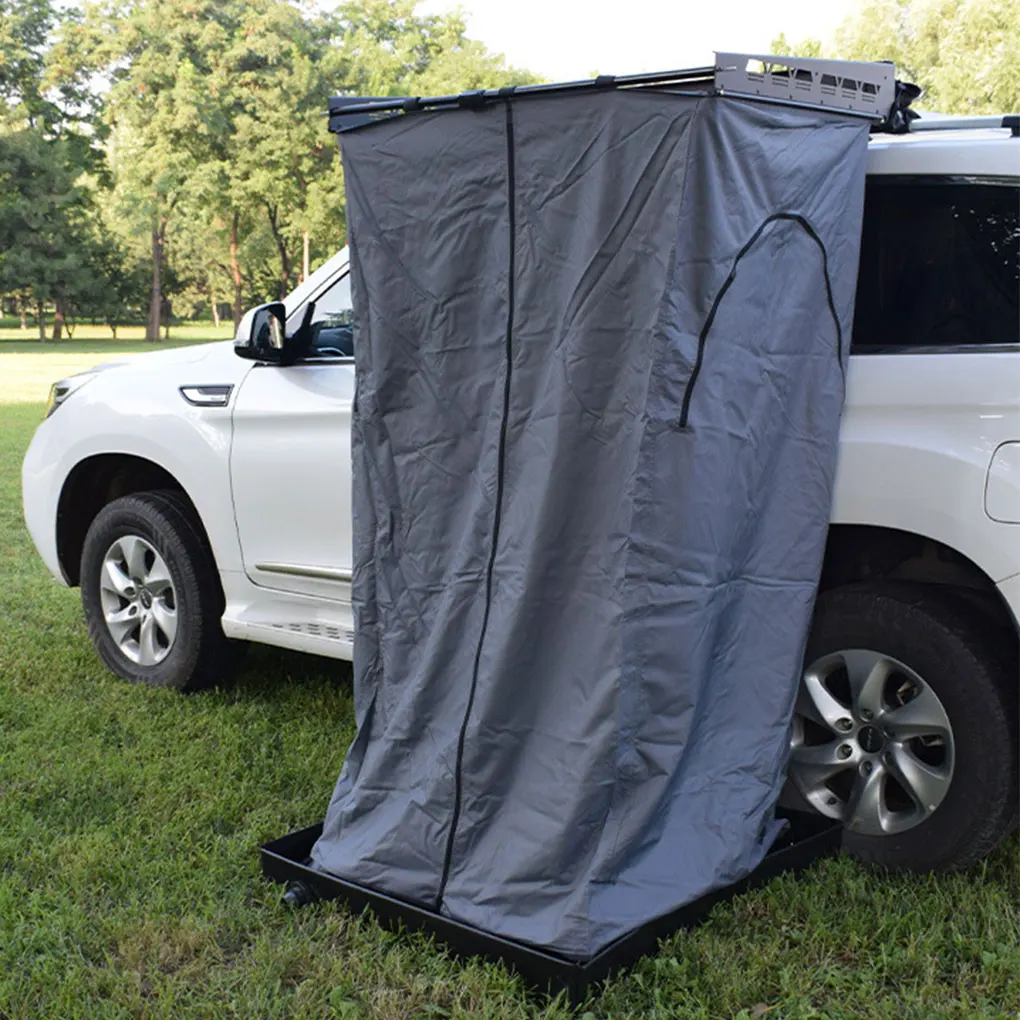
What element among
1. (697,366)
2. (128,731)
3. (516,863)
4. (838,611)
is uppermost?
(697,366)

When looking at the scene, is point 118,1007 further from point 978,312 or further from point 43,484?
point 43,484

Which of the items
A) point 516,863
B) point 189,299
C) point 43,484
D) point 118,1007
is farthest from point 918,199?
point 189,299

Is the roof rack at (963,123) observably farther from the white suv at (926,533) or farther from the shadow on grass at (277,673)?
the shadow on grass at (277,673)

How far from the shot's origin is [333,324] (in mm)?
4641

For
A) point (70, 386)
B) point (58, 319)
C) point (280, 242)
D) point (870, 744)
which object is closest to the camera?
point (870, 744)

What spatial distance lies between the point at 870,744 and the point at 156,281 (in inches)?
2195

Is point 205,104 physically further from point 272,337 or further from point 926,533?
point 926,533

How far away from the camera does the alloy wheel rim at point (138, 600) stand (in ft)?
17.1

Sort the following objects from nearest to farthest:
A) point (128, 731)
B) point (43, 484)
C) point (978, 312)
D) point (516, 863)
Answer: point (516, 863) → point (978, 312) → point (128, 731) → point (43, 484)

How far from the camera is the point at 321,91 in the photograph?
45062 millimetres

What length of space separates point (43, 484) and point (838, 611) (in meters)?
3.60

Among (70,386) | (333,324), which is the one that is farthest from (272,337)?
(70,386)

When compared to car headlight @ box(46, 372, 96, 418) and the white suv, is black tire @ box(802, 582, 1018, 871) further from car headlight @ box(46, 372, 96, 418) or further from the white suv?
car headlight @ box(46, 372, 96, 418)

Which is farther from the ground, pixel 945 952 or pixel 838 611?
pixel 838 611
